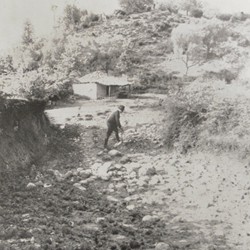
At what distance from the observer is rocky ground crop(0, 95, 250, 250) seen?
7879 millimetres

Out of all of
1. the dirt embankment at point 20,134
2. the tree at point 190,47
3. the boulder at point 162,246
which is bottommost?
the boulder at point 162,246

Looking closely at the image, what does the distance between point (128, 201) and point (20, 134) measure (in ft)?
13.5

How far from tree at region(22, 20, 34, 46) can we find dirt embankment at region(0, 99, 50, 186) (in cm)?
2510

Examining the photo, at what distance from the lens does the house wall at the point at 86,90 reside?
106 ft

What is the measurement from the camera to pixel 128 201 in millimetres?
10172

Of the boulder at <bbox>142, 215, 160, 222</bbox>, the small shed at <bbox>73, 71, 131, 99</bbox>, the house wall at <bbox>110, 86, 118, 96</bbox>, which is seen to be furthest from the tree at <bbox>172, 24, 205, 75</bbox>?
the boulder at <bbox>142, 215, 160, 222</bbox>

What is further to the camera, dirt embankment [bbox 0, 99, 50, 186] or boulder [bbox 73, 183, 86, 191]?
dirt embankment [bbox 0, 99, 50, 186]

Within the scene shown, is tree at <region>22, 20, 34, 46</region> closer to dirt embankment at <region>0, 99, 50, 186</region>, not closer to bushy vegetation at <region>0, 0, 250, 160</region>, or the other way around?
bushy vegetation at <region>0, 0, 250, 160</region>

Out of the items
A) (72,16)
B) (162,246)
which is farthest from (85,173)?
(72,16)

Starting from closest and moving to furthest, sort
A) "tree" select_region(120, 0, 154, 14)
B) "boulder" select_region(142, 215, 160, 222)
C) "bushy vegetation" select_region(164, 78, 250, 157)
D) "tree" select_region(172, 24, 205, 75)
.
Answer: "boulder" select_region(142, 215, 160, 222)
"bushy vegetation" select_region(164, 78, 250, 157)
"tree" select_region(172, 24, 205, 75)
"tree" select_region(120, 0, 154, 14)

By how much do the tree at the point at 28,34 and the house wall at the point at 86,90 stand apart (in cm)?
868

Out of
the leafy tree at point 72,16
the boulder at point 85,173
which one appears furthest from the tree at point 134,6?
the boulder at point 85,173

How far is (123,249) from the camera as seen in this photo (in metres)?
7.52

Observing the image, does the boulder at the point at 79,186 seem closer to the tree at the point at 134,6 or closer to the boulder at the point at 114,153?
the boulder at the point at 114,153
